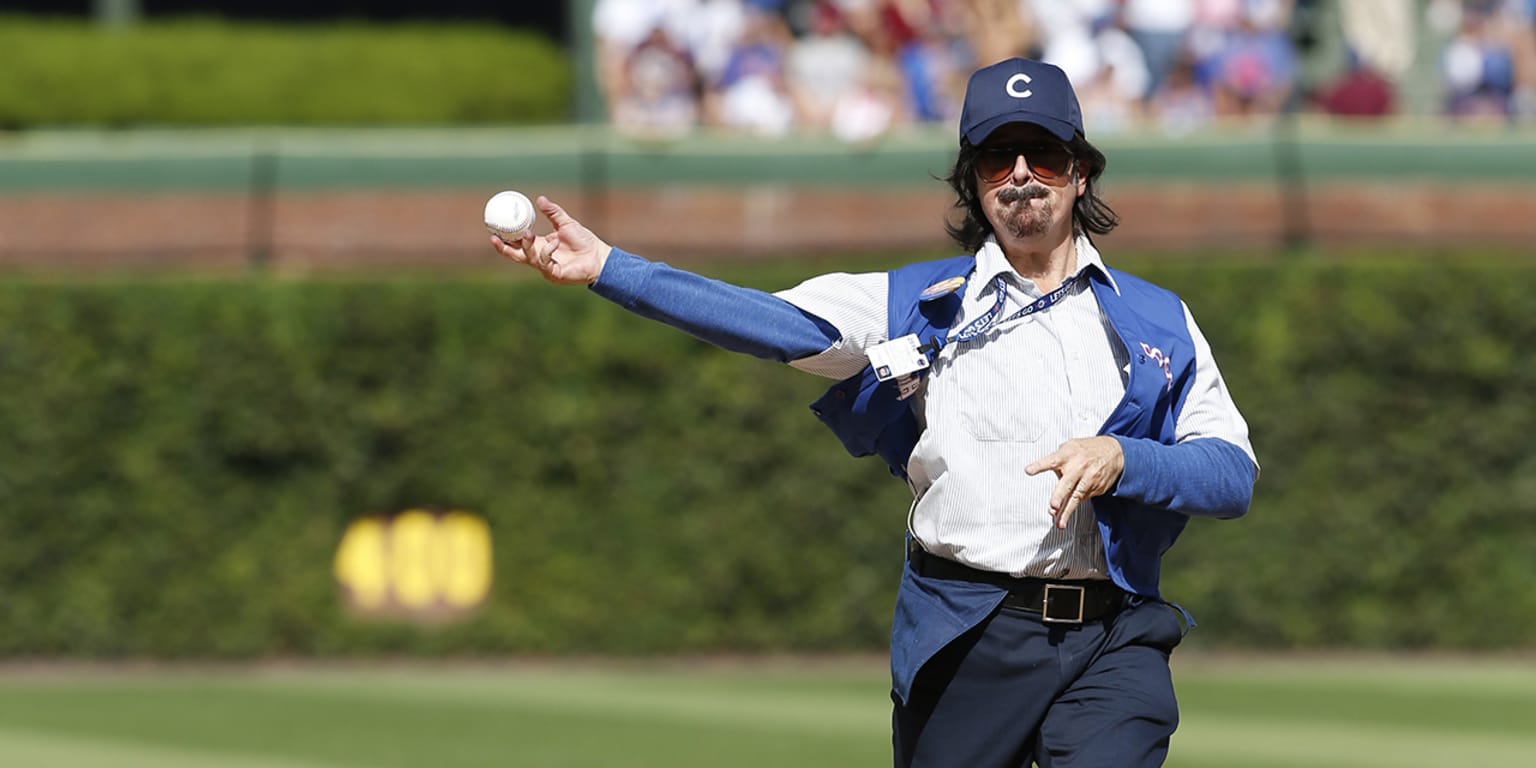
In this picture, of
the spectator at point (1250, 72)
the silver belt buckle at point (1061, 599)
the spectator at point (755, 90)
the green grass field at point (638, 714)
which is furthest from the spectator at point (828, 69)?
the silver belt buckle at point (1061, 599)

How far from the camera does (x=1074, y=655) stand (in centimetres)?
447

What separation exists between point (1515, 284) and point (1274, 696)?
3.05 m

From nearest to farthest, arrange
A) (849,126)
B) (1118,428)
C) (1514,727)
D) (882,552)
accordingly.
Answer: (1118,428) → (1514,727) → (882,552) → (849,126)

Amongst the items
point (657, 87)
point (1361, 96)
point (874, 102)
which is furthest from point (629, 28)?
point (1361, 96)

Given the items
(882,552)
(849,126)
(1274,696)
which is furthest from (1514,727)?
(849,126)

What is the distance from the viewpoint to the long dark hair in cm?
461

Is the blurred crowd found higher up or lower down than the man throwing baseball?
higher up

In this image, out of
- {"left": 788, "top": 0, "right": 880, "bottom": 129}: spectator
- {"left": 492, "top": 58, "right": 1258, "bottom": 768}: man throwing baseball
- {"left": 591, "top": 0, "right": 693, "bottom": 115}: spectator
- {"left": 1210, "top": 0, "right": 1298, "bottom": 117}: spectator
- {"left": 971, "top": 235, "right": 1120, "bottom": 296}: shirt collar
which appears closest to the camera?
{"left": 492, "top": 58, "right": 1258, "bottom": 768}: man throwing baseball

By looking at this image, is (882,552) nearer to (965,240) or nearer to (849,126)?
(849,126)

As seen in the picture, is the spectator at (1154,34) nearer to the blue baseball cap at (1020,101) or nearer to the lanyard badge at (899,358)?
the blue baseball cap at (1020,101)

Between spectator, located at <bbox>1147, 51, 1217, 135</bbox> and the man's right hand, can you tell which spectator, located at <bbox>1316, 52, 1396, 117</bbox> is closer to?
spectator, located at <bbox>1147, 51, 1217, 135</bbox>

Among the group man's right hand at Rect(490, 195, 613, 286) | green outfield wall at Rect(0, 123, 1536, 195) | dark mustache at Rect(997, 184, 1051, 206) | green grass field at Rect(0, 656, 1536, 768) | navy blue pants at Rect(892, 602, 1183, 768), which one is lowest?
green grass field at Rect(0, 656, 1536, 768)

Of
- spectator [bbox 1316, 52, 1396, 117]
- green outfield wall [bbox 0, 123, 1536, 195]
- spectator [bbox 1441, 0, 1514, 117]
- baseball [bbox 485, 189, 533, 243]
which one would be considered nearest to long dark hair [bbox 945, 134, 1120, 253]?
baseball [bbox 485, 189, 533, 243]

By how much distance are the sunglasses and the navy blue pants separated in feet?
3.06
